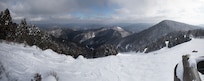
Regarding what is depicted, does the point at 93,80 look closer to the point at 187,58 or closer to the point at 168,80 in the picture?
the point at 168,80

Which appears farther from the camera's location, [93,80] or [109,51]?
[109,51]

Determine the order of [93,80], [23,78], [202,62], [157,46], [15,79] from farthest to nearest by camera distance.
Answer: [157,46] < [93,80] < [23,78] < [15,79] < [202,62]

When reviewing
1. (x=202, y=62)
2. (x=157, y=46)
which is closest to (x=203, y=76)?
(x=202, y=62)

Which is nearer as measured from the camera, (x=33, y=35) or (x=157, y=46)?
(x=33, y=35)

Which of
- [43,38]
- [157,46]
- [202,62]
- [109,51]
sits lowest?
[157,46]

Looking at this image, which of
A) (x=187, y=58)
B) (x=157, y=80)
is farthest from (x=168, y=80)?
(x=187, y=58)

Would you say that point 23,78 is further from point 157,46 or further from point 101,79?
point 157,46

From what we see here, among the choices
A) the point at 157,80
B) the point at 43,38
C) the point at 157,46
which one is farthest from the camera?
the point at 157,46

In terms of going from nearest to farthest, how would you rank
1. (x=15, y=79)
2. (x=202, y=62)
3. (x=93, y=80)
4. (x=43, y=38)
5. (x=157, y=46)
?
(x=202, y=62)
(x=15, y=79)
(x=93, y=80)
(x=43, y=38)
(x=157, y=46)

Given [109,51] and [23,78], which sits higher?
[23,78]
